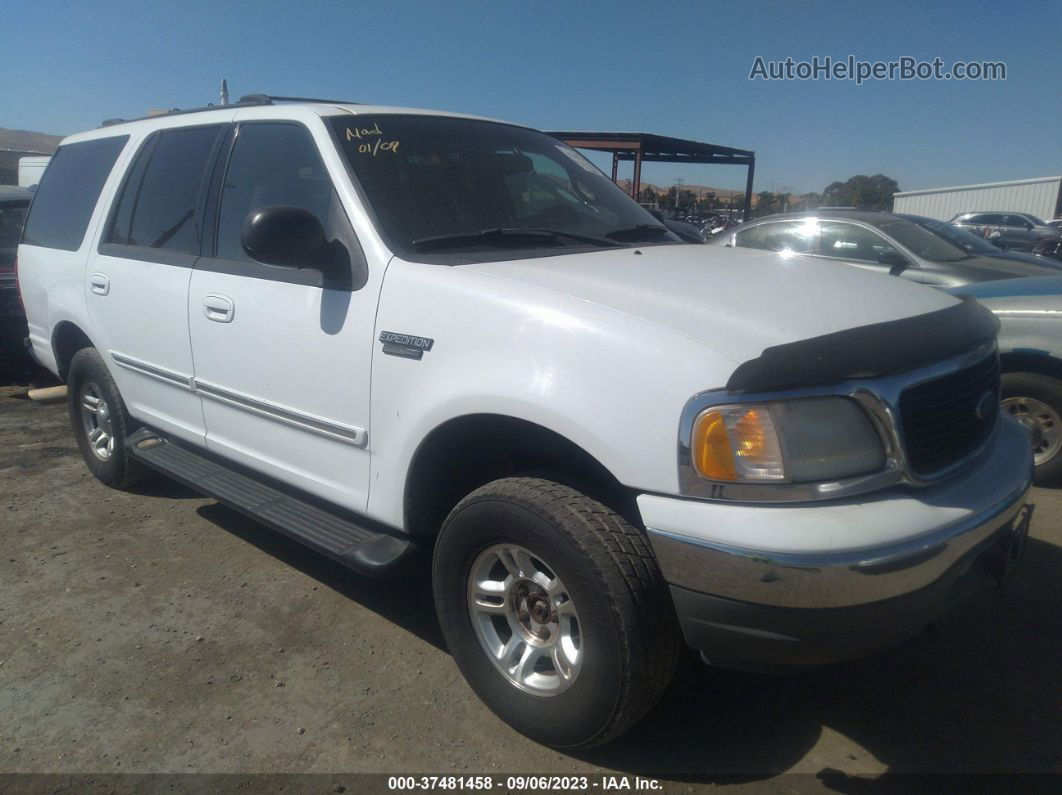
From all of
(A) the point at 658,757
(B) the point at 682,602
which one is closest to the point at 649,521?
Result: (B) the point at 682,602

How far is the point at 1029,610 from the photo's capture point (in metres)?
3.33

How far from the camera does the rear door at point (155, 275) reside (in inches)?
144

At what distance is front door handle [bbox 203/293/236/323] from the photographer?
327cm

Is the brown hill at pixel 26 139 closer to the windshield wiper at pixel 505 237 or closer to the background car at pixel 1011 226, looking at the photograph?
the background car at pixel 1011 226

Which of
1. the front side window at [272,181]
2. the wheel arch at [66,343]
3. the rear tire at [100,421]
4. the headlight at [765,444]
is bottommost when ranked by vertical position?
the rear tire at [100,421]

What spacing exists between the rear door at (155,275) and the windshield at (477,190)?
39.7 inches

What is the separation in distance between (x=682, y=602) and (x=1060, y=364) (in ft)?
11.4

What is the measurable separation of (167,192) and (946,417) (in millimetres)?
3539

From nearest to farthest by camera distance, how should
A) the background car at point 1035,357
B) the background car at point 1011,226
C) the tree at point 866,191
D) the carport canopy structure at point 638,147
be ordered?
the background car at point 1035,357, the carport canopy structure at point 638,147, the background car at point 1011,226, the tree at point 866,191

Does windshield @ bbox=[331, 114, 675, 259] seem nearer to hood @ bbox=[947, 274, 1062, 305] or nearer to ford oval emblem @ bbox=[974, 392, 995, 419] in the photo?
ford oval emblem @ bbox=[974, 392, 995, 419]

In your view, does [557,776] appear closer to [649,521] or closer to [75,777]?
[649,521]

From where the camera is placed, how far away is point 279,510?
3.21 metres

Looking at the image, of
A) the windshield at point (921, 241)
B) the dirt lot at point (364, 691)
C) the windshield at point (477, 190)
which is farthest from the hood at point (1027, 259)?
the windshield at point (477, 190)

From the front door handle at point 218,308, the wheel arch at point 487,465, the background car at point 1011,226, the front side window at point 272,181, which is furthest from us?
the background car at point 1011,226
